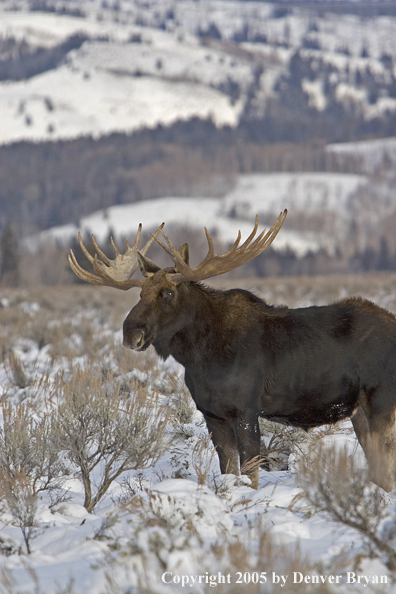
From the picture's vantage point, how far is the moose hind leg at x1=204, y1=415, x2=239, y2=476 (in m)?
4.58

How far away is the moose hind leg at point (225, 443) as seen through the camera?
458 centimetres

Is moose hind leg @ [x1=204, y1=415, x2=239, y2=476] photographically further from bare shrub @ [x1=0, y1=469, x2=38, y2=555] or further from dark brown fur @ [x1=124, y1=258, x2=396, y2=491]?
bare shrub @ [x1=0, y1=469, x2=38, y2=555]

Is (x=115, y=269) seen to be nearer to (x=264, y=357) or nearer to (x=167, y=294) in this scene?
(x=167, y=294)

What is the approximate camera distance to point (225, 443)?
4.61 m

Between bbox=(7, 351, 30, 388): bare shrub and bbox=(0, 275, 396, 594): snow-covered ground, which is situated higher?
bbox=(0, 275, 396, 594): snow-covered ground

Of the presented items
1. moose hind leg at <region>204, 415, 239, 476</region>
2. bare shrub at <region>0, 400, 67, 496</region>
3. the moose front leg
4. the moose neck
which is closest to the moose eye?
the moose neck

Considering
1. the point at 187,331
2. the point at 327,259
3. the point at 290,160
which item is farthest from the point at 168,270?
the point at 290,160

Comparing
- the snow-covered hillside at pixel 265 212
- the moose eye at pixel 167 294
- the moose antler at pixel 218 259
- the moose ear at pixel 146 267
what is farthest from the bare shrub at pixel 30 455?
the snow-covered hillside at pixel 265 212

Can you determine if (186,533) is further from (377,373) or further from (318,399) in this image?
(377,373)

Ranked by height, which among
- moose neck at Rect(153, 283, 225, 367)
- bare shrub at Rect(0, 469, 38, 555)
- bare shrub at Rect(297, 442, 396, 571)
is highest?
moose neck at Rect(153, 283, 225, 367)

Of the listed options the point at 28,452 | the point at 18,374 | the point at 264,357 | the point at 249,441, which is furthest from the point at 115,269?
the point at 18,374

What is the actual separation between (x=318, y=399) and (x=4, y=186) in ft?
677

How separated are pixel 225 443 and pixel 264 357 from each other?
0.74 m

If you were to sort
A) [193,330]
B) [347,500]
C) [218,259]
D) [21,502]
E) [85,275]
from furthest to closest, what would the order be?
[85,275]
[218,259]
[193,330]
[21,502]
[347,500]
